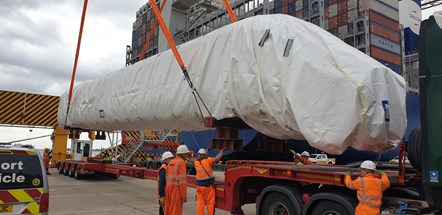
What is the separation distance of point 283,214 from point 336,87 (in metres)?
2.20

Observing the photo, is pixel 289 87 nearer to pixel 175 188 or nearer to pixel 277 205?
pixel 277 205

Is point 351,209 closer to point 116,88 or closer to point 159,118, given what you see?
point 159,118

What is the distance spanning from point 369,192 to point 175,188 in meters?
3.04

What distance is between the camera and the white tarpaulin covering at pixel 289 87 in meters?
4.66

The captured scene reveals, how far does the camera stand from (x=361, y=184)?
176 inches

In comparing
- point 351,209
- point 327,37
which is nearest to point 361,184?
point 351,209

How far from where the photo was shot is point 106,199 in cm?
1060

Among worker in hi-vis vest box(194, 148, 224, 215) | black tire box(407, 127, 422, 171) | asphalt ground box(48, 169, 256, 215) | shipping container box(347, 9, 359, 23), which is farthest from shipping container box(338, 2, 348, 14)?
black tire box(407, 127, 422, 171)

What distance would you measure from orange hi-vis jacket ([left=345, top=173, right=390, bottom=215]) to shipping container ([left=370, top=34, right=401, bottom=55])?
3551 cm

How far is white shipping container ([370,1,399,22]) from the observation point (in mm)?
38744

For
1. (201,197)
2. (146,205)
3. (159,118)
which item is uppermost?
(159,118)

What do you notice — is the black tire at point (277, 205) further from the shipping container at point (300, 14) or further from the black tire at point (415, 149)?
the shipping container at point (300, 14)

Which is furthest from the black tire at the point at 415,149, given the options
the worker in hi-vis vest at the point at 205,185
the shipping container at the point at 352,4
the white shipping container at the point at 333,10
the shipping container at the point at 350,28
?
the white shipping container at the point at 333,10

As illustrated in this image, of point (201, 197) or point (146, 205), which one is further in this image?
point (146, 205)
